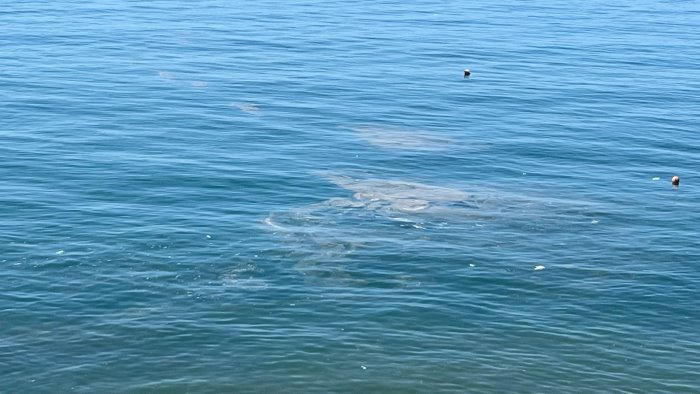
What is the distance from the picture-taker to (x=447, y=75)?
131 meters

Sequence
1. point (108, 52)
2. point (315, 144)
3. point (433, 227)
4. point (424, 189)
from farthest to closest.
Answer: point (108, 52) < point (315, 144) < point (424, 189) < point (433, 227)

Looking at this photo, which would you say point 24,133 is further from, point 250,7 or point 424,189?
point 250,7

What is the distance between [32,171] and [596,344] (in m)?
49.5

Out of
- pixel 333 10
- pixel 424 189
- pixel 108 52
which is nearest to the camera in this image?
pixel 424 189

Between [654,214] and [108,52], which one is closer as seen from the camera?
[654,214]

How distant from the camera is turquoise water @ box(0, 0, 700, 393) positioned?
204 ft

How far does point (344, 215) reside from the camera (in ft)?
272

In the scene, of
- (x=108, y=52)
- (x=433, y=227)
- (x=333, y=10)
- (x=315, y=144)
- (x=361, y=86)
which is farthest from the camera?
(x=333, y=10)

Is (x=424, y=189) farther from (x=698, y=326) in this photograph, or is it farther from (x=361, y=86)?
(x=361, y=86)

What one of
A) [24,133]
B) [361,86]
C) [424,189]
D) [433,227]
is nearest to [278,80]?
[361,86]

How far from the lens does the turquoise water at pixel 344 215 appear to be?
204ft

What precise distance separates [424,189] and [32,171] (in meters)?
31.5

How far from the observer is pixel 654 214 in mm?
85938

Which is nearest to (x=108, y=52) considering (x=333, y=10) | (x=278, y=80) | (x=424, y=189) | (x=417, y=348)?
(x=278, y=80)
